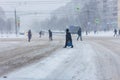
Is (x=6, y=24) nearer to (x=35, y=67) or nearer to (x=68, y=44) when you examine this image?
(x=68, y=44)

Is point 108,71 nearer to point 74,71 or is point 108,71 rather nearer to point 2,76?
point 74,71

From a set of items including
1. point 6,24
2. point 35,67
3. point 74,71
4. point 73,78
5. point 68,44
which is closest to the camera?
point 73,78

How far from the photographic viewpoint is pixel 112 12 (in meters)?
159

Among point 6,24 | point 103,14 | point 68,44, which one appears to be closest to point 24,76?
point 68,44

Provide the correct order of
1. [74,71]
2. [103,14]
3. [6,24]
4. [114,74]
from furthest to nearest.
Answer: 1. [6,24]
2. [103,14]
3. [74,71]
4. [114,74]

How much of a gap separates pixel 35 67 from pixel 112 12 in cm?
14598

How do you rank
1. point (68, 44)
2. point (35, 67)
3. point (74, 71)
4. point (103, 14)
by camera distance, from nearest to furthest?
point (74, 71) < point (35, 67) < point (68, 44) < point (103, 14)

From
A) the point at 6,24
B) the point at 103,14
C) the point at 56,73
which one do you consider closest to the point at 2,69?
the point at 56,73

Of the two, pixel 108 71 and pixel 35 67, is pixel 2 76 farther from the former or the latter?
pixel 108 71

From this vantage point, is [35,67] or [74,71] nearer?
[74,71]

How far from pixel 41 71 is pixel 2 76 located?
1.90 m

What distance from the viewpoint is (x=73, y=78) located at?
12281mm

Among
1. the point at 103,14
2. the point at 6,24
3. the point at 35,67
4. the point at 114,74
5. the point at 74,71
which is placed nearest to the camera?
the point at 114,74

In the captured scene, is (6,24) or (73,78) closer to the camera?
(73,78)
